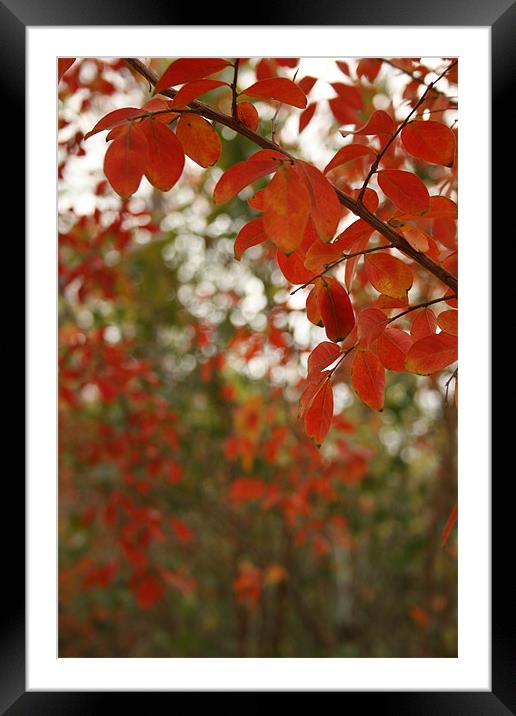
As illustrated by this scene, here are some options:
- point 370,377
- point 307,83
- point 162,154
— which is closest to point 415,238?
point 370,377

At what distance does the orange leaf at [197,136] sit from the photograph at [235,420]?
18 cm

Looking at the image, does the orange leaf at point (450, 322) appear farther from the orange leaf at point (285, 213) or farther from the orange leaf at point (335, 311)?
the orange leaf at point (285, 213)

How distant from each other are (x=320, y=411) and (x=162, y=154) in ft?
0.83

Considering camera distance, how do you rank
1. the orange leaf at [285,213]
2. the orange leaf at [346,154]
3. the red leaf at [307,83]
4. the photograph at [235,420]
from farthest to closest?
the photograph at [235,420], the red leaf at [307,83], the orange leaf at [346,154], the orange leaf at [285,213]

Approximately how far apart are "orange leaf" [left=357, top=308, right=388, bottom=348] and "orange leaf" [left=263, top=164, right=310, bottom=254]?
153 millimetres

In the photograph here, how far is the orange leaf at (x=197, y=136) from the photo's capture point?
54cm

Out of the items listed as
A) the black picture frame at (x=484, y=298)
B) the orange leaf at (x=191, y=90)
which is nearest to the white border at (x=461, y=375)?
→ the black picture frame at (x=484, y=298)

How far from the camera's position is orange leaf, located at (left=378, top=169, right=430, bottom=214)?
544 mm

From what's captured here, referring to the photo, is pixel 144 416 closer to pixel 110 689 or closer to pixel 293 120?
pixel 293 120

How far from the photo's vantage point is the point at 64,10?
565 millimetres

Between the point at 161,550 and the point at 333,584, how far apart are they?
2.59 feet

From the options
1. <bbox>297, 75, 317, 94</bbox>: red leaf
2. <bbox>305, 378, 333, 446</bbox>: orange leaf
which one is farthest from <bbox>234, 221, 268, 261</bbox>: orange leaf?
<bbox>297, 75, 317, 94</bbox>: red leaf

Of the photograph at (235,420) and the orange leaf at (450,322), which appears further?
the photograph at (235,420)

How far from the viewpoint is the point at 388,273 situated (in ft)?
1.88
